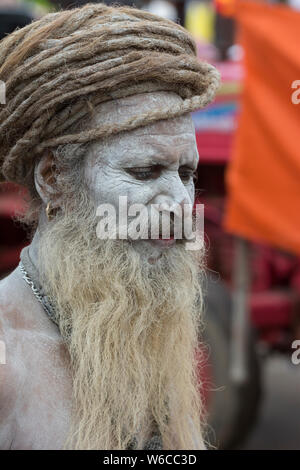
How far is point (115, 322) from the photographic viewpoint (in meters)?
1.65

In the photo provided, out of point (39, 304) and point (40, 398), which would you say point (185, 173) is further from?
point (40, 398)

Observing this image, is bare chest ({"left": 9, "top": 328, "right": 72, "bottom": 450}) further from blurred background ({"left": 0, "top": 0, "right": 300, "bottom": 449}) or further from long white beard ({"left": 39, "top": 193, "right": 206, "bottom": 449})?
blurred background ({"left": 0, "top": 0, "right": 300, "bottom": 449})

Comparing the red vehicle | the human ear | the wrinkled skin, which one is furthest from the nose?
the red vehicle

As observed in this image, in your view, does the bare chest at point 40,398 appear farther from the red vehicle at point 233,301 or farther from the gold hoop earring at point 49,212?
the red vehicle at point 233,301

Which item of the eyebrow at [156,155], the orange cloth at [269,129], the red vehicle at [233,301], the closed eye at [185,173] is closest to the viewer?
the eyebrow at [156,155]

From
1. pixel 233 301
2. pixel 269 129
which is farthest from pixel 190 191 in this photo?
pixel 233 301

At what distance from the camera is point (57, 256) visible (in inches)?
66.7

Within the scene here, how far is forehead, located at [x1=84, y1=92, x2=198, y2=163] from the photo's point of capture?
160 cm

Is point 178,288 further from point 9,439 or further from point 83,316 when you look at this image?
point 9,439

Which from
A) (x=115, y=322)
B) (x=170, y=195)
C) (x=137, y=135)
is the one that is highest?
(x=137, y=135)

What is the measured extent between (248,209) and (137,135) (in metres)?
2.58

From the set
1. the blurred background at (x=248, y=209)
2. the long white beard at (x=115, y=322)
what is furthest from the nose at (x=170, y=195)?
the blurred background at (x=248, y=209)

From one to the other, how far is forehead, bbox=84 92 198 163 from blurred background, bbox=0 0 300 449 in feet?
5.80

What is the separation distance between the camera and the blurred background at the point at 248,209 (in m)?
3.99
